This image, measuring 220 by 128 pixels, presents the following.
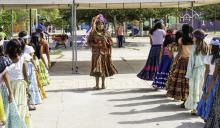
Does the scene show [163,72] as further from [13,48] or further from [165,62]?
[13,48]

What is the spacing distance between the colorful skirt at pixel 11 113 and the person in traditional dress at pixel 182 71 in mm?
3846

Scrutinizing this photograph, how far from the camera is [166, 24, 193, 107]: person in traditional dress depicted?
9.35 m

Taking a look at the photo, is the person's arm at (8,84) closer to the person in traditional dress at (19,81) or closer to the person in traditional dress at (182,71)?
the person in traditional dress at (19,81)

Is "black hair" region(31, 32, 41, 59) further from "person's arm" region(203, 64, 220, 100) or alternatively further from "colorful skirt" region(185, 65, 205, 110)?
"person's arm" region(203, 64, 220, 100)

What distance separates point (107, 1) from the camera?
15.3m

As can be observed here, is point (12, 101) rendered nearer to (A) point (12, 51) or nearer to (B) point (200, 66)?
(A) point (12, 51)

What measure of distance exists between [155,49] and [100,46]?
140 centimetres

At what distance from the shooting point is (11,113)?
6926mm

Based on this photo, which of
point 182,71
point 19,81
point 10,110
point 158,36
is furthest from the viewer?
point 158,36

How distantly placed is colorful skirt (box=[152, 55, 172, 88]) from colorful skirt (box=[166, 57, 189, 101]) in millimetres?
1256

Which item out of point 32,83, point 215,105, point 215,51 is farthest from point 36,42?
point 215,105

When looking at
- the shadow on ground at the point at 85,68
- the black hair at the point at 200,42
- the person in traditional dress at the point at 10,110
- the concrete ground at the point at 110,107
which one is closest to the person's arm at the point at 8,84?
the person in traditional dress at the point at 10,110

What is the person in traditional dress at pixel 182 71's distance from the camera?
9.35 metres

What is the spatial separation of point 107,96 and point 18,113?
462cm
